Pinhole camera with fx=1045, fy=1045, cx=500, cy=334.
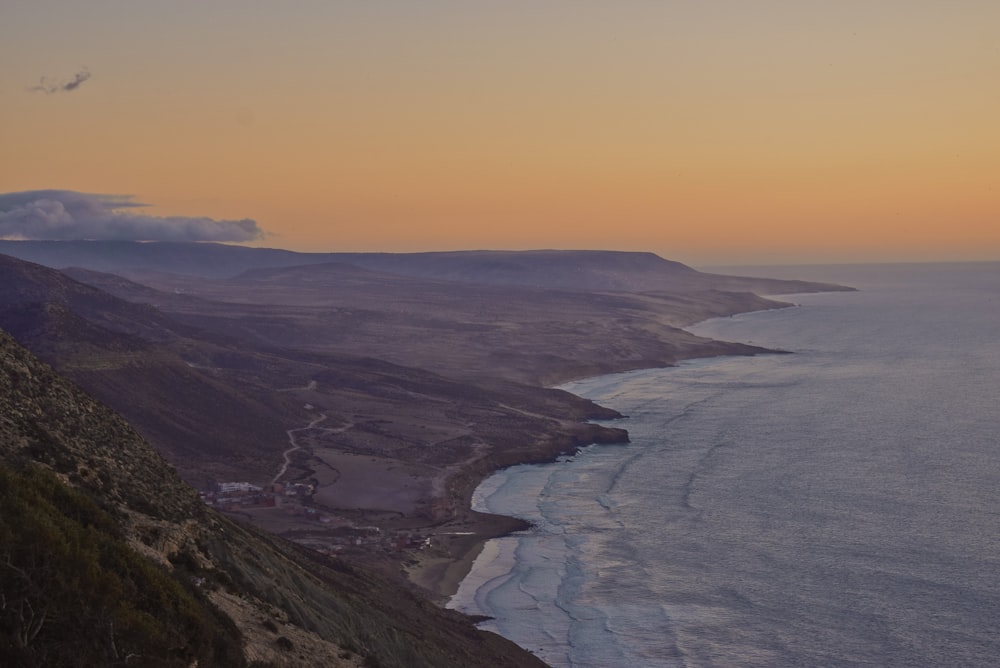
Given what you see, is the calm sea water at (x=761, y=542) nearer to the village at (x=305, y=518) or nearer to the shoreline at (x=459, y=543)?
the shoreline at (x=459, y=543)

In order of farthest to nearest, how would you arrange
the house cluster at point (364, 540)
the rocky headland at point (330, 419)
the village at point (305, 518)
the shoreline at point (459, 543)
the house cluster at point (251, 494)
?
the house cluster at point (251, 494)
the rocky headland at point (330, 419)
the village at point (305, 518)
the house cluster at point (364, 540)
the shoreline at point (459, 543)

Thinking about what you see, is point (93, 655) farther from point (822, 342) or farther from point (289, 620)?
point (822, 342)

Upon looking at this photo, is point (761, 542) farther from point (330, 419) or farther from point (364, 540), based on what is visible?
point (330, 419)

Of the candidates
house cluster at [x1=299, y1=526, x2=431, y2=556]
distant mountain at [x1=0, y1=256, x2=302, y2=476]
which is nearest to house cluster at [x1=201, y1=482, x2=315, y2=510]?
distant mountain at [x1=0, y1=256, x2=302, y2=476]

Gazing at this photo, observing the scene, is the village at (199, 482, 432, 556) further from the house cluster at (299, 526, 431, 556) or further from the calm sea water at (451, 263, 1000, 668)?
the calm sea water at (451, 263, 1000, 668)

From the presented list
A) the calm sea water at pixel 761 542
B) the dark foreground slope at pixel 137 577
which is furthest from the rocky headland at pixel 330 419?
the dark foreground slope at pixel 137 577

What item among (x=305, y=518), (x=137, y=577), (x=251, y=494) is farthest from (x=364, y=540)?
(x=137, y=577)
